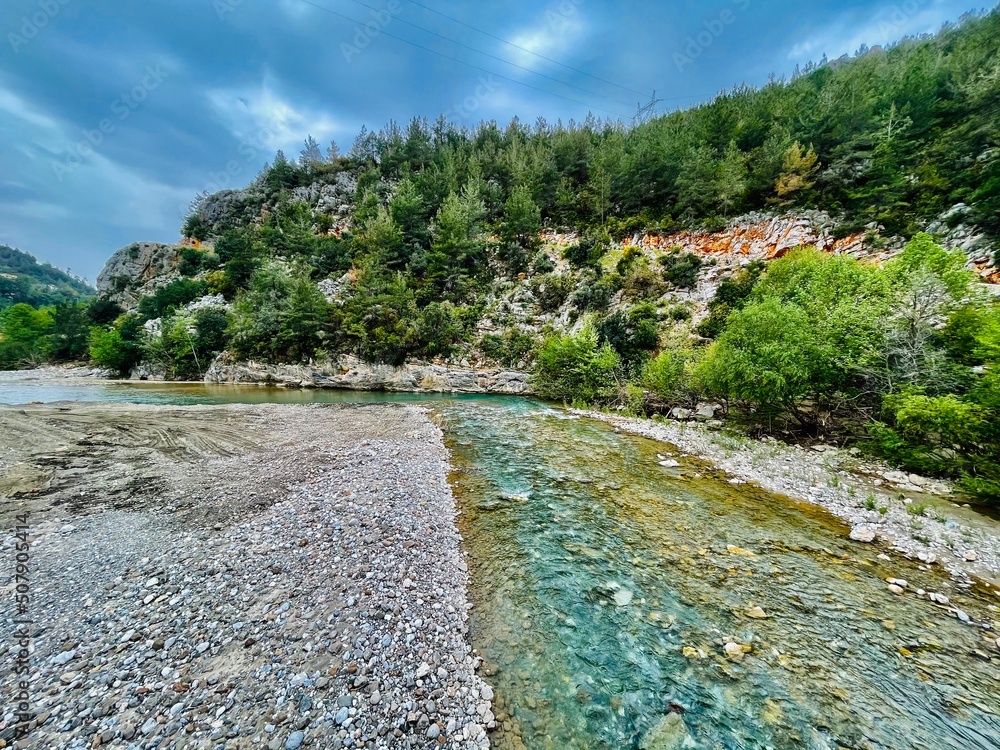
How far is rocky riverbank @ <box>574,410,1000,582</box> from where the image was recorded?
719 centimetres

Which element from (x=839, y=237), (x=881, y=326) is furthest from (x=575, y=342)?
(x=839, y=237)

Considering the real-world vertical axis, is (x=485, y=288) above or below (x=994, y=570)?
above

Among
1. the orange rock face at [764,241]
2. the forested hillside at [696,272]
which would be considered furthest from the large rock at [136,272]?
the orange rock face at [764,241]

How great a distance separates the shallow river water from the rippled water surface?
0.07 ft

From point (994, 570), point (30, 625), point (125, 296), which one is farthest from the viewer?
point (125, 296)

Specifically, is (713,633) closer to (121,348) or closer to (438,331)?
(438,331)

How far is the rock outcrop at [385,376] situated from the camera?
3916 cm

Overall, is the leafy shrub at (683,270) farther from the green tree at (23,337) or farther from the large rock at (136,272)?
the green tree at (23,337)

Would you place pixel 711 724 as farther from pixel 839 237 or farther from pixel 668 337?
pixel 839 237

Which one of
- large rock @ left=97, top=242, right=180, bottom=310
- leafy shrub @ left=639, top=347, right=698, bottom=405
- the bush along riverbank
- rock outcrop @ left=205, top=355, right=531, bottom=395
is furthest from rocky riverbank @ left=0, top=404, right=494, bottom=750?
large rock @ left=97, top=242, right=180, bottom=310

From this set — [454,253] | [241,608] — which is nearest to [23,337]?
[454,253]

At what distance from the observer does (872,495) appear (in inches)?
373

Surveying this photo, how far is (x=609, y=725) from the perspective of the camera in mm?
3975

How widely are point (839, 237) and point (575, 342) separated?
27.6 m
